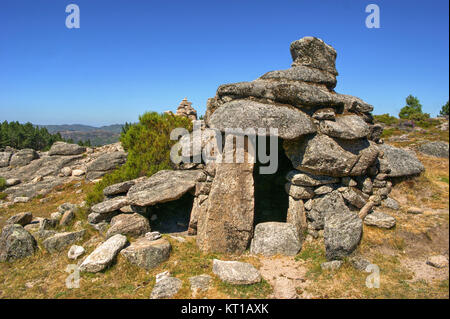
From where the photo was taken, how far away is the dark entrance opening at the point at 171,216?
1158cm

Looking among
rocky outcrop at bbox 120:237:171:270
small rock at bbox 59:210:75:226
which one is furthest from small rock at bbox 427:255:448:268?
small rock at bbox 59:210:75:226

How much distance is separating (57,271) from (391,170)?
1191cm

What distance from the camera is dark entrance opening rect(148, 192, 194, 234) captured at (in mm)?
11578

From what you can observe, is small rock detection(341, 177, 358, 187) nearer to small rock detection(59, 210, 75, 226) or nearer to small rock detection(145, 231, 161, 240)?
small rock detection(145, 231, 161, 240)

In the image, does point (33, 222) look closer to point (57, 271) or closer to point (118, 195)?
point (118, 195)

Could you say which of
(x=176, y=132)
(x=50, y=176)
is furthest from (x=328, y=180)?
(x=50, y=176)

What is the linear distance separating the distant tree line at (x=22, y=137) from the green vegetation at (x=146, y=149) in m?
32.0

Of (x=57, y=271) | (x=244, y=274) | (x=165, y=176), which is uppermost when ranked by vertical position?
(x=165, y=176)

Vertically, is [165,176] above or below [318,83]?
below

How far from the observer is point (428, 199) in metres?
8.79

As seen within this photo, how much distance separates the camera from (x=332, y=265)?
24.4ft

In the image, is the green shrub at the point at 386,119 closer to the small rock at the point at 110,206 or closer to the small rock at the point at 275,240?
the small rock at the point at 275,240

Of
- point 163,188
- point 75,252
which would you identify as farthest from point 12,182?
point 163,188

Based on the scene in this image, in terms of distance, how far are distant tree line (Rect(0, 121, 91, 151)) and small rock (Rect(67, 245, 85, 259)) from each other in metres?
36.5
